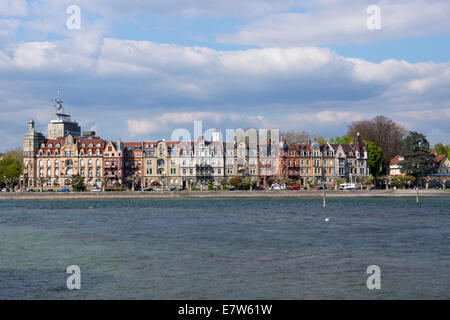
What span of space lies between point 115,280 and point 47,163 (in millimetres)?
101326

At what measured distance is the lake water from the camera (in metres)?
22.2

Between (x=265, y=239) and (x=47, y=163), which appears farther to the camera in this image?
(x=47, y=163)

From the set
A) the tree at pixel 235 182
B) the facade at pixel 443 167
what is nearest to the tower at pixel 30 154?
the tree at pixel 235 182

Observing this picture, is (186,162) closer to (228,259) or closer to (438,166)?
(438,166)

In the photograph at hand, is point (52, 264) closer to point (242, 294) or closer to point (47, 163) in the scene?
point (242, 294)

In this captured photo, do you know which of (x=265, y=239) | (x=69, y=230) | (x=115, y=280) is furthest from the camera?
(x=69, y=230)

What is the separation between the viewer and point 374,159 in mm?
120125

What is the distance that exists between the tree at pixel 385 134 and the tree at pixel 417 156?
15888mm

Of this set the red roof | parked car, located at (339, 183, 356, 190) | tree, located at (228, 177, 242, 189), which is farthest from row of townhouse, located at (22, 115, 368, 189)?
the red roof

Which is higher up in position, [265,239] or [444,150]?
[444,150]

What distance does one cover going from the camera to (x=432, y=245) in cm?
3438

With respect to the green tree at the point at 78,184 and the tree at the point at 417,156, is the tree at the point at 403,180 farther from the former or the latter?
the green tree at the point at 78,184
